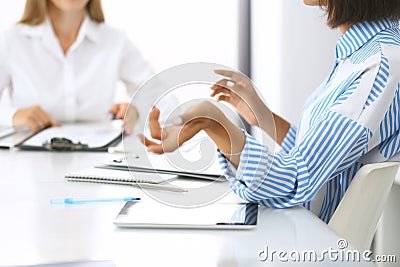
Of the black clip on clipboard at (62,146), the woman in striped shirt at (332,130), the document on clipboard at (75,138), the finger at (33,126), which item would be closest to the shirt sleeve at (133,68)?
the document on clipboard at (75,138)

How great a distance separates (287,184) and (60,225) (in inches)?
15.4

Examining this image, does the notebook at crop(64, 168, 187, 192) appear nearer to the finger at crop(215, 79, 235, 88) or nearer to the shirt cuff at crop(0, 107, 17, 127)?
the finger at crop(215, 79, 235, 88)

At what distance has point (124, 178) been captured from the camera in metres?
1.32

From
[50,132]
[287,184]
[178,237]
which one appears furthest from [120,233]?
[50,132]

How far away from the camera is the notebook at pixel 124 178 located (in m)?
1.24

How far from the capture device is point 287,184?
3.68ft

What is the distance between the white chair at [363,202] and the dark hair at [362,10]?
13.2 inches

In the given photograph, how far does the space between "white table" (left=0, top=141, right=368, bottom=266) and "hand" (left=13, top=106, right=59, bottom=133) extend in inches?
35.7

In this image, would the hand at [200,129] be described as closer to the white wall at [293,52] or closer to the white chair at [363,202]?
the white chair at [363,202]

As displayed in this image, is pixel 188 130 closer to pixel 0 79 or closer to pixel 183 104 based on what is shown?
pixel 183 104

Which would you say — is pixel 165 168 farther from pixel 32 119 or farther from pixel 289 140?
pixel 32 119

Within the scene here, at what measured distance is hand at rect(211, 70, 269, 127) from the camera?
118 cm

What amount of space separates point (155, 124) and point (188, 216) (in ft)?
0.55

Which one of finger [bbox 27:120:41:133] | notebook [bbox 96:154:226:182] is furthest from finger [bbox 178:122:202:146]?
finger [bbox 27:120:41:133]
